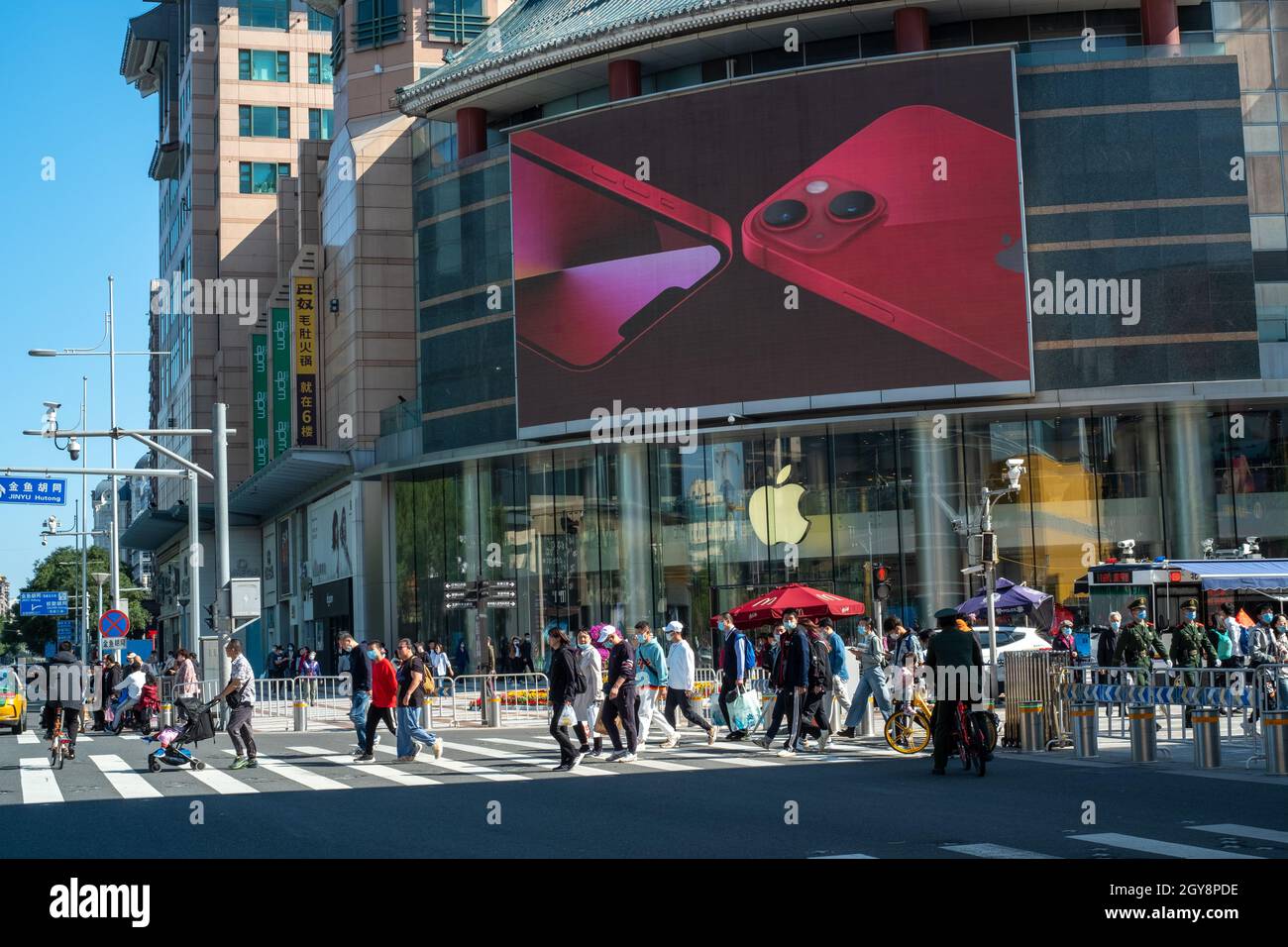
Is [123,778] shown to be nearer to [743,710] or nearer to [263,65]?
[743,710]

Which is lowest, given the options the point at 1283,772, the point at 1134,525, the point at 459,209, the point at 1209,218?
the point at 1283,772

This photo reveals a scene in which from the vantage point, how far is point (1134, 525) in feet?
150

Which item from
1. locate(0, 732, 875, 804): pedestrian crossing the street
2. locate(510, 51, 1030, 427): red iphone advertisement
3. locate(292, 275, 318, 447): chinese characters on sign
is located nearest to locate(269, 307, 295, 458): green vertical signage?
locate(292, 275, 318, 447): chinese characters on sign

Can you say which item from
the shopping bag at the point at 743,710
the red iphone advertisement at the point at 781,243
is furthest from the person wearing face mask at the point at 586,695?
the red iphone advertisement at the point at 781,243

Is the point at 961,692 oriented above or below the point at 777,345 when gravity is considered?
below

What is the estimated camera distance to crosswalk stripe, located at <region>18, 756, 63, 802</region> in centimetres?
1717

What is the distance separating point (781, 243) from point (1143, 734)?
98.1 ft

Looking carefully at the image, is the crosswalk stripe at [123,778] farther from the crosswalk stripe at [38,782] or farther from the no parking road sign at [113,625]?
the no parking road sign at [113,625]

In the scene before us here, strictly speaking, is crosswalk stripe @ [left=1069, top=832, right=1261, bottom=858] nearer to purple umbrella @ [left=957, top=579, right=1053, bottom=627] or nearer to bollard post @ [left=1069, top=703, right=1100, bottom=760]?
bollard post @ [left=1069, top=703, right=1100, bottom=760]

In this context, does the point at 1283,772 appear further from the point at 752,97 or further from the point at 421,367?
the point at 421,367

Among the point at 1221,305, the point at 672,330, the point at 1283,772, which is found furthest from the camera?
the point at 672,330

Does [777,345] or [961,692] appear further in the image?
[777,345]

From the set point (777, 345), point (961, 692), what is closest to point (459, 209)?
point (777, 345)
